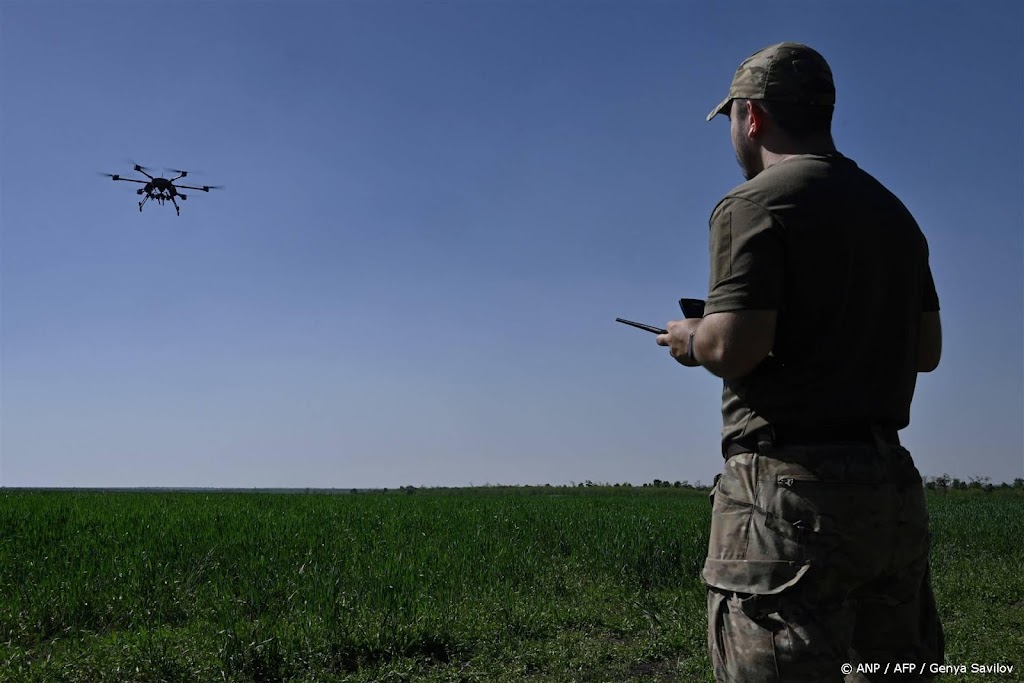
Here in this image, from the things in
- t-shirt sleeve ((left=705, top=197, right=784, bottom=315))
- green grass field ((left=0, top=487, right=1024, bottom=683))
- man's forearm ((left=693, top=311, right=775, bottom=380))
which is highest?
t-shirt sleeve ((left=705, top=197, right=784, bottom=315))

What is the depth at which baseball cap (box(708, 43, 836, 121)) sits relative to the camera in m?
2.39

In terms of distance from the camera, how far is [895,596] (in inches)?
88.6

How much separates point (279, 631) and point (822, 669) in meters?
4.55

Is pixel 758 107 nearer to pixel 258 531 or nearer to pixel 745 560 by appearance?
pixel 745 560

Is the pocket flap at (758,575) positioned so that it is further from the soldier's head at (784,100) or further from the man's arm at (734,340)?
the soldier's head at (784,100)

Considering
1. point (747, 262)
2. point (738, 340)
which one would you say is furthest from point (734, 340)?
point (747, 262)

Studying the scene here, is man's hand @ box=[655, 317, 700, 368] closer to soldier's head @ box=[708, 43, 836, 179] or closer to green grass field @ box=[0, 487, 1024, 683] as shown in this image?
soldier's head @ box=[708, 43, 836, 179]

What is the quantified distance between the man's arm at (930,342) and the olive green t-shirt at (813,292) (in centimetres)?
33

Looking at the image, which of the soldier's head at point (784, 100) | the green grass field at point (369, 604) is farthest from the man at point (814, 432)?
the green grass field at point (369, 604)

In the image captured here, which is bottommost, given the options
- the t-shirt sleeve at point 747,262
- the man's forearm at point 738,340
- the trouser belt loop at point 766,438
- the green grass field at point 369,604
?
the green grass field at point 369,604

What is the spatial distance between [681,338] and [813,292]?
39 cm

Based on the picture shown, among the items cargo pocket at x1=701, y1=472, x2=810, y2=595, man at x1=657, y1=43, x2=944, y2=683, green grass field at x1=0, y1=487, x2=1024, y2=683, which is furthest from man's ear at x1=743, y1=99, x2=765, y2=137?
green grass field at x1=0, y1=487, x2=1024, y2=683

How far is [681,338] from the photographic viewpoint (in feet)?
7.82

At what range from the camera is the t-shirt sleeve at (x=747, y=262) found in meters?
2.14
